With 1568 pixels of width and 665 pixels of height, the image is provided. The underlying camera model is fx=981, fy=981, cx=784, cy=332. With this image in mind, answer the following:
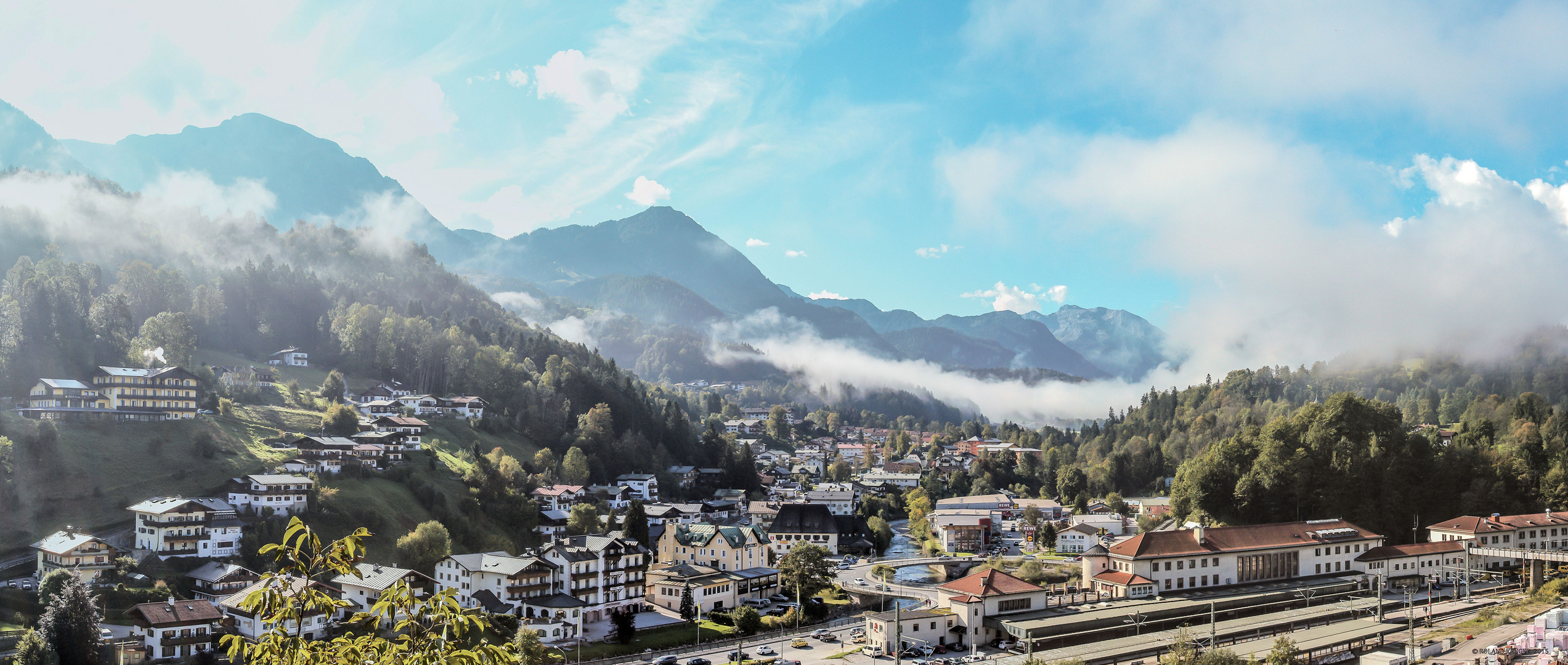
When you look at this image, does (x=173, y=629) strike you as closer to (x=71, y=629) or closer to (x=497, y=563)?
(x=71, y=629)

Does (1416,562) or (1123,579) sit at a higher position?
(1123,579)

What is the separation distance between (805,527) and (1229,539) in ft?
101

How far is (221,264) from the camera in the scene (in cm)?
12219

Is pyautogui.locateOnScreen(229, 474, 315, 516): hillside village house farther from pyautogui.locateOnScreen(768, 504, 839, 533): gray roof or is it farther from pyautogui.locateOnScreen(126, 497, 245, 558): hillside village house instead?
pyautogui.locateOnScreen(768, 504, 839, 533): gray roof

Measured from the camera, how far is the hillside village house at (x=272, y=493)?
53.9 metres

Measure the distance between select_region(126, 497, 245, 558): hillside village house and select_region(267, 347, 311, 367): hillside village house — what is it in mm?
48626

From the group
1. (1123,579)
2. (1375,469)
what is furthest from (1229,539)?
(1375,469)

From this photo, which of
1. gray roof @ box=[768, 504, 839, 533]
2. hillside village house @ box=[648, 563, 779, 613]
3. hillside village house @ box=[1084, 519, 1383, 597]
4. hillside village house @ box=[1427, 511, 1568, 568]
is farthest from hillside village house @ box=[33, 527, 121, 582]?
hillside village house @ box=[1427, 511, 1568, 568]

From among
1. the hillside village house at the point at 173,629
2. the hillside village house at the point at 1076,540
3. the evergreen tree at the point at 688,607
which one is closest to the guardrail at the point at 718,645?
the evergreen tree at the point at 688,607

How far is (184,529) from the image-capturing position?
48281 mm

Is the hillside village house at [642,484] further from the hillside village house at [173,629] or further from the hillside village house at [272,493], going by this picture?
the hillside village house at [173,629]

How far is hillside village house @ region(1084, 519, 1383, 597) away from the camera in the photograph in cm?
5253

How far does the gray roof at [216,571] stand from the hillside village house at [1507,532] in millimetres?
67124

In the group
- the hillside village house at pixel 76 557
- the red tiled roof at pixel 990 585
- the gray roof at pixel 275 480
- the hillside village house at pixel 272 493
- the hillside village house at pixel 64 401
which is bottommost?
the red tiled roof at pixel 990 585
